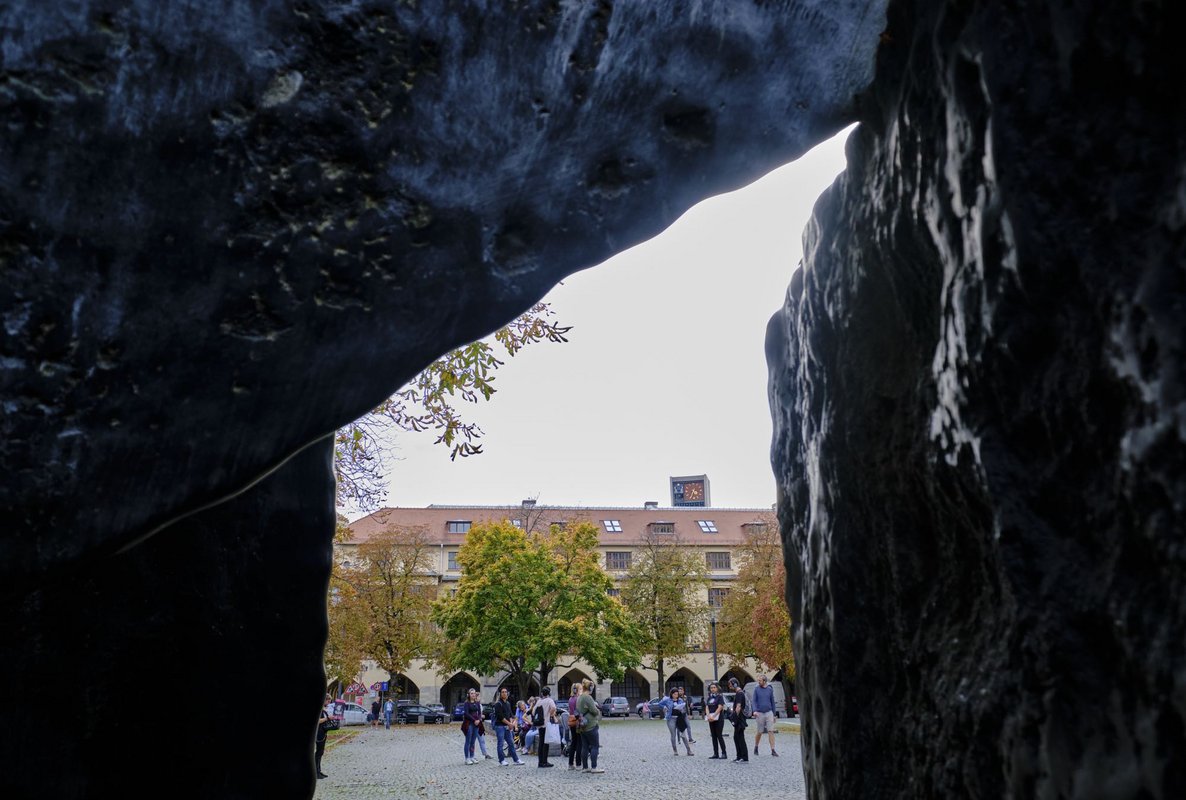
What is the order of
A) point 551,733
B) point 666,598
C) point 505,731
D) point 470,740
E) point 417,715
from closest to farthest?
point 551,733 → point 505,731 → point 470,740 → point 417,715 → point 666,598

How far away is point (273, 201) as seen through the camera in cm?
197

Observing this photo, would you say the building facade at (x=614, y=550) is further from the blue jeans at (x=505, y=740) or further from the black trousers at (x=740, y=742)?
the black trousers at (x=740, y=742)

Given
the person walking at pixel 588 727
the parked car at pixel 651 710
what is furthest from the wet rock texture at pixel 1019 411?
the parked car at pixel 651 710

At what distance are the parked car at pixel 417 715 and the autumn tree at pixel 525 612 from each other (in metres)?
A: 7.26

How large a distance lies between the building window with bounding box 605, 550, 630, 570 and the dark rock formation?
62354 millimetres

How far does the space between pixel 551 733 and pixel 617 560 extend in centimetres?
4603

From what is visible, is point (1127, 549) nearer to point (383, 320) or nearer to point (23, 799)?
point (383, 320)

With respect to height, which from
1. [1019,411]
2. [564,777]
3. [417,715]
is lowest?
[417,715]

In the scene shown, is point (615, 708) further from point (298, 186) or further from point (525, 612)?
point (298, 186)

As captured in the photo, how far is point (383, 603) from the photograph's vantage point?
45.2 metres

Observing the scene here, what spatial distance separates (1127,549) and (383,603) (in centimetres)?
4604

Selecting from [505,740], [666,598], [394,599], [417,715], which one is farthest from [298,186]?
[417,715]

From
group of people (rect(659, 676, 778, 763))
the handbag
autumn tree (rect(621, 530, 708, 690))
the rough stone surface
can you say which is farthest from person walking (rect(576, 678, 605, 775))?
autumn tree (rect(621, 530, 708, 690))

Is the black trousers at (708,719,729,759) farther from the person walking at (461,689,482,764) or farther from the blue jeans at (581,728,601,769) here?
the person walking at (461,689,482,764)
